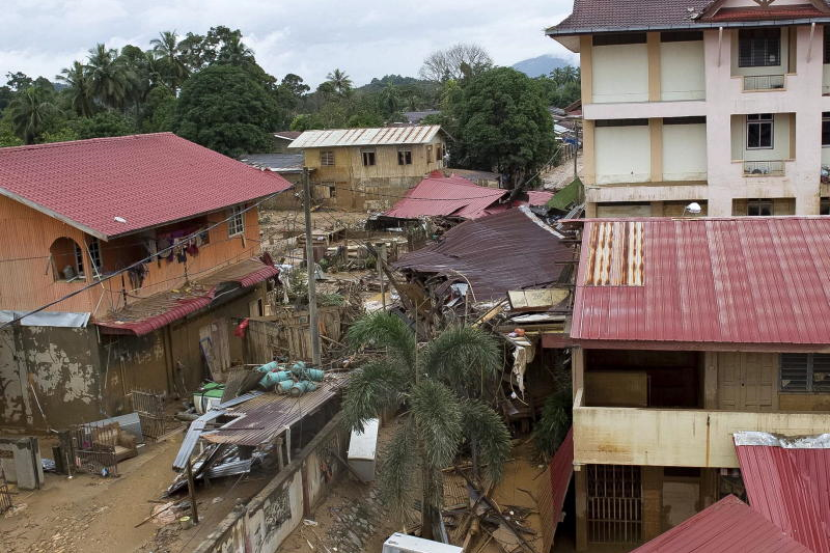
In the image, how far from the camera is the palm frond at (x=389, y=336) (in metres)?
13.9

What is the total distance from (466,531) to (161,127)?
54.9m

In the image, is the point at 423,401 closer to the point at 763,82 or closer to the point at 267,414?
the point at 267,414

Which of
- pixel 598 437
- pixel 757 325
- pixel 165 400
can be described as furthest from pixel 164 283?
pixel 757 325

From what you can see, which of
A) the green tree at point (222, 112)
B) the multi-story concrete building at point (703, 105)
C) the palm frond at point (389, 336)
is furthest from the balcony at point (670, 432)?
the green tree at point (222, 112)

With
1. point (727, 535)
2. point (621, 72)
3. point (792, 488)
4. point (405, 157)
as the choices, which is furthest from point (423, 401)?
point (405, 157)

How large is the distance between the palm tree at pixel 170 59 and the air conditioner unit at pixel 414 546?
69135 mm

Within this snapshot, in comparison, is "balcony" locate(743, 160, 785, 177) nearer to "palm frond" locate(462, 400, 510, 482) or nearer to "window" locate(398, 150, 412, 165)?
"palm frond" locate(462, 400, 510, 482)

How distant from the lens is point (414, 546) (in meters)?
13.0

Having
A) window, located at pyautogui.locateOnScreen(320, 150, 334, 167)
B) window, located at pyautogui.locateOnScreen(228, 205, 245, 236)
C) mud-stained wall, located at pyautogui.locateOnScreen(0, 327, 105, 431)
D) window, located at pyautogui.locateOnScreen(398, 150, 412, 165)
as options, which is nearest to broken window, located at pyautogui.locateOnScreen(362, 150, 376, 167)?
window, located at pyautogui.locateOnScreen(398, 150, 412, 165)

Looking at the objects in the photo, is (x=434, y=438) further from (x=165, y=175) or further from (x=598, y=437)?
(x=165, y=175)

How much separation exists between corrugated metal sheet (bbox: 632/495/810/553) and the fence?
235 inches

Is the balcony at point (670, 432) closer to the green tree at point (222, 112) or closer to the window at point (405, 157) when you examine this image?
the window at point (405, 157)

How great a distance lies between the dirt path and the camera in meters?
13.6

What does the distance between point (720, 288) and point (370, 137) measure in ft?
131
